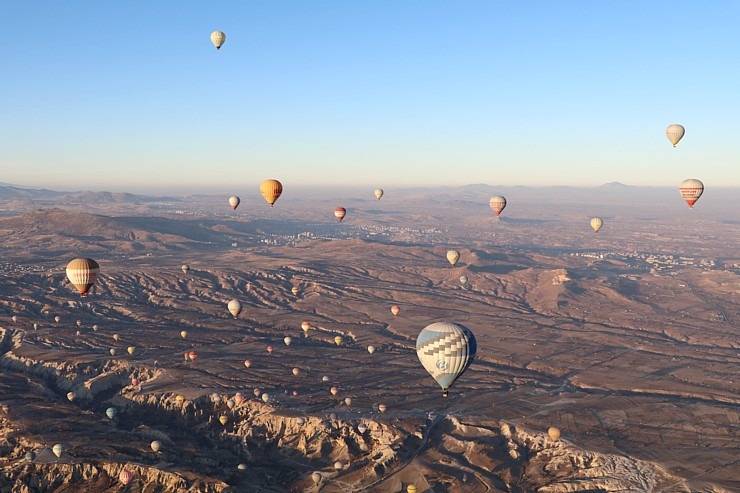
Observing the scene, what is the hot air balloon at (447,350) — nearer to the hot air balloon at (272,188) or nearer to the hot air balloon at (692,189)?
the hot air balloon at (272,188)

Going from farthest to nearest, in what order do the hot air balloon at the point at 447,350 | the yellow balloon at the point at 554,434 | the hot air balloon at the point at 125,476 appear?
the yellow balloon at the point at 554,434 → the hot air balloon at the point at 125,476 → the hot air balloon at the point at 447,350

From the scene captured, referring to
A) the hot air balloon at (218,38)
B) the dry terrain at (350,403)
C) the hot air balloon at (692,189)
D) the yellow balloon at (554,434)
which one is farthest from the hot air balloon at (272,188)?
the hot air balloon at (692,189)

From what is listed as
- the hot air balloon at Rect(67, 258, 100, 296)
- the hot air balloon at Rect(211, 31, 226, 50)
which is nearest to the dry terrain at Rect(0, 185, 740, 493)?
the hot air balloon at Rect(67, 258, 100, 296)

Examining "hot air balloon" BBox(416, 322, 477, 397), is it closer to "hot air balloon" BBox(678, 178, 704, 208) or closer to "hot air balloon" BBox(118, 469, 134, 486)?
"hot air balloon" BBox(118, 469, 134, 486)

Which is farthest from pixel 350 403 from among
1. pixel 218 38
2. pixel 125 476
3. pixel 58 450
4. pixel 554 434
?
pixel 218 38

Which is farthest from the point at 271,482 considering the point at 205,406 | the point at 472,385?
the point at 472,385

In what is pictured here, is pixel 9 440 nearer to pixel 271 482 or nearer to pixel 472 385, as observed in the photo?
pixel 271 482

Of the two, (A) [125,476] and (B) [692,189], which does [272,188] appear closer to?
(A) [125,476]
